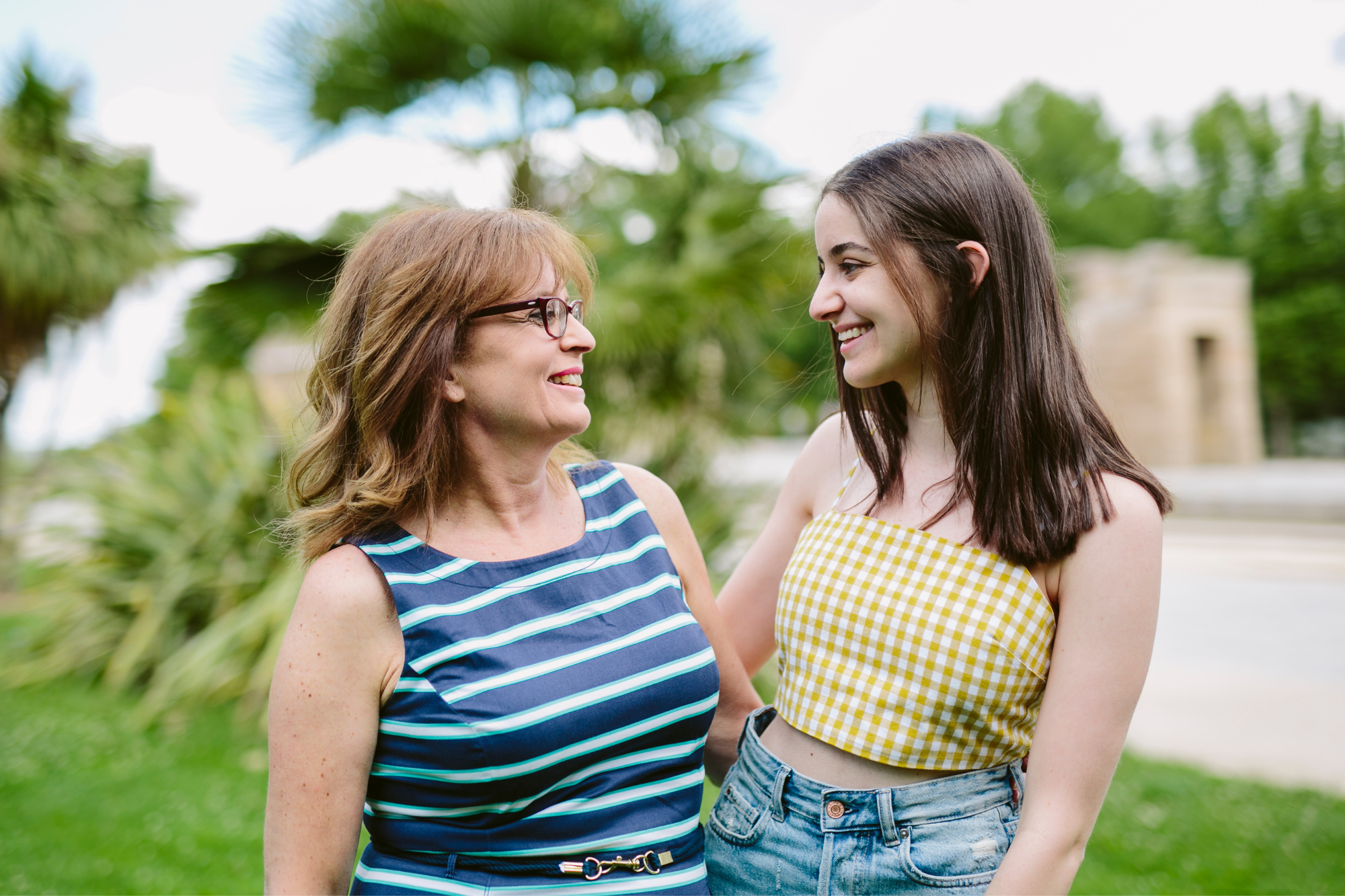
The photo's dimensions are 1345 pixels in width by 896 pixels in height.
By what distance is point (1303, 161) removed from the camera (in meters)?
38.5

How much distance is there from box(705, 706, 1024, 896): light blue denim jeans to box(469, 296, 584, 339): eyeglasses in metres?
0.87

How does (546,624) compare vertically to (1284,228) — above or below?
above

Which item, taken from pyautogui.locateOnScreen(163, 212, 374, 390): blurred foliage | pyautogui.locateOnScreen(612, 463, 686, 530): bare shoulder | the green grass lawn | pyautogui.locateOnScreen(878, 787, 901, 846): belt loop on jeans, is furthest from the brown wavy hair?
pyautogui.locateOnScreen(163, 212, 374, 390): blurred foliage

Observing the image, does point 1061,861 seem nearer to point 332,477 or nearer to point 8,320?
point 332,477

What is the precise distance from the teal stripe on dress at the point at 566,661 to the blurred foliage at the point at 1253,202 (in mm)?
26452

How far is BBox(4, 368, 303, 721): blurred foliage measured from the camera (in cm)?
588

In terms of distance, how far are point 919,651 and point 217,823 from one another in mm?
3843

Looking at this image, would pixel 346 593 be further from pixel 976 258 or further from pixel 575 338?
pixel 976 258

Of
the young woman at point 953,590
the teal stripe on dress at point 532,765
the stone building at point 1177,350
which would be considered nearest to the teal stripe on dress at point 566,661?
the teal stripe on dress at point 532,765

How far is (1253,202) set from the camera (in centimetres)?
Result: 4041

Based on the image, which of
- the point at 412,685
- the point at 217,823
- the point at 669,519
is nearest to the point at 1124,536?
the point at 669,519

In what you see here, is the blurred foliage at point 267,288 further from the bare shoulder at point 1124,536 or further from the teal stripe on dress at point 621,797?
the bare shoulder at point 1124,536

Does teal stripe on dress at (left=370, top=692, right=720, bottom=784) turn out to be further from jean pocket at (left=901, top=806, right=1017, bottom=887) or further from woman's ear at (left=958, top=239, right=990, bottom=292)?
woman's ear at (left=958, top=239, right=990, bottom=292)

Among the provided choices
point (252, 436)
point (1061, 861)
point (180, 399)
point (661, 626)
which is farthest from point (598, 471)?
point (180, 399)
